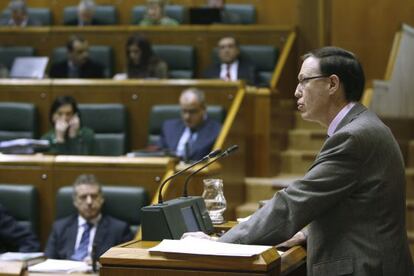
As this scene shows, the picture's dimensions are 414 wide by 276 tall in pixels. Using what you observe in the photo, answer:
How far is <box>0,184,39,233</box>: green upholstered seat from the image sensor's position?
3469 millimetres

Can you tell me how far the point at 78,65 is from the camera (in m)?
5.15

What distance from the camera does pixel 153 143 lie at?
426 centimetres

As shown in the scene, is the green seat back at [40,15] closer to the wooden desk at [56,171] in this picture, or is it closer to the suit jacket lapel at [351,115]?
the wooden desk at [56,171]

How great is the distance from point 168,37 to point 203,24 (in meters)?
0.30

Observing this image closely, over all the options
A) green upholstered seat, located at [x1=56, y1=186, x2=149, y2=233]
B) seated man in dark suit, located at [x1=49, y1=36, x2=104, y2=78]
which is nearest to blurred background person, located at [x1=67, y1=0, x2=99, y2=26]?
seated man in dark suit, located at [x1=49, y1=36, x2=104, y2=78]

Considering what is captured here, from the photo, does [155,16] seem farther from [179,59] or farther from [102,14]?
[102,14]

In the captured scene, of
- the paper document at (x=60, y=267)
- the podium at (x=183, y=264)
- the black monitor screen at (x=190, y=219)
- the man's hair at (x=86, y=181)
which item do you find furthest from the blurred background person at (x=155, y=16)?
the podium at (x=183, y=264)

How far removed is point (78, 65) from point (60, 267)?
8.30ft

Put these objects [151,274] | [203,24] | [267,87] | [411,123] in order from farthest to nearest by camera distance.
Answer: [203,24], [411,123], [267,87], [151,274]

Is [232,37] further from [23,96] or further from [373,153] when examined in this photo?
[373,153]

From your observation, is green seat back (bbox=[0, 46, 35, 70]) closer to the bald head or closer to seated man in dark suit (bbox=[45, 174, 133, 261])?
the bald head

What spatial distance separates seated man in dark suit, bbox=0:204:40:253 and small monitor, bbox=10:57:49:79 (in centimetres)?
176

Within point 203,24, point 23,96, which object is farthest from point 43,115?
point 203,24

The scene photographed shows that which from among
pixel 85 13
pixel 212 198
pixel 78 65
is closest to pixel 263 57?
pixel 78 65
